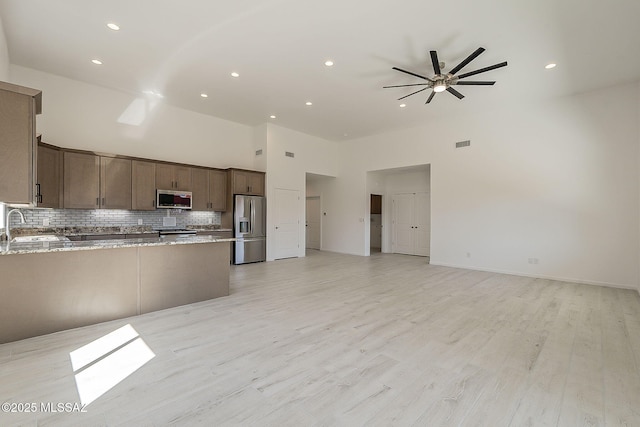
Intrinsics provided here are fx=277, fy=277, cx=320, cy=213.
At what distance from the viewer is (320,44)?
3.96m

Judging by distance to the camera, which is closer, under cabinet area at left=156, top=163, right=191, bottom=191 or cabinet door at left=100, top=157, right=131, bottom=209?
cabinet door at left=100, top=157, right=131, bottom=209

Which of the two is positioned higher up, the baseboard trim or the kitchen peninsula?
the kitchen peninsula

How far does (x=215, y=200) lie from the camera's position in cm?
695

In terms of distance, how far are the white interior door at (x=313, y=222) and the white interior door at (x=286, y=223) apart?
6.64 feet

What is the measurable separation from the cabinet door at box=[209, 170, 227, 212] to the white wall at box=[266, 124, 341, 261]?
114 cm

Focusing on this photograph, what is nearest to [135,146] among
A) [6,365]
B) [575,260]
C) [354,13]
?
[6,365]

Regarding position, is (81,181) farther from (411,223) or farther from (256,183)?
(411,223)

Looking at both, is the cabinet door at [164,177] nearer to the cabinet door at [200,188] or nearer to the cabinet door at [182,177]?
the cabinet door at [182,177]

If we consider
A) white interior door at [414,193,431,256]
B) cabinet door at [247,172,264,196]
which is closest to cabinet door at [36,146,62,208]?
cabinet door at [247,172,264,196]

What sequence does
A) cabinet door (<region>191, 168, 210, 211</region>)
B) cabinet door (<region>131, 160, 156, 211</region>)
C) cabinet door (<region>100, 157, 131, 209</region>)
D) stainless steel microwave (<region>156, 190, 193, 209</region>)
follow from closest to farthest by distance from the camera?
cabinet door (<region>100, 157, 131, 209</region>) → cabinet door (<region>131, 160, 156, 211</region>) → stainless steel microwave (<region>156, 190, 193, 209</region>) → cabinet door (<region>191, 168, 210, 211</region>)

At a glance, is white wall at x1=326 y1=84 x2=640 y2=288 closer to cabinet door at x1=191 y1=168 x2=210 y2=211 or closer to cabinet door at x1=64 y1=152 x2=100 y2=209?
cabinet door at x1=191 y1=168 x2=210 y2=211

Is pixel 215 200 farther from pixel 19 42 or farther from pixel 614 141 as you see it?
pixel 614 141

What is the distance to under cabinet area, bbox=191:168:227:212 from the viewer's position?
6594 millimetres

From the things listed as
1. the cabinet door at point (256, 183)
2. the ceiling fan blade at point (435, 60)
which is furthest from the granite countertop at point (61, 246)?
the ceiling fan blade at point (435, 60)
